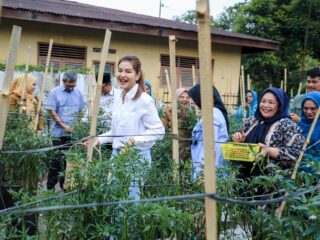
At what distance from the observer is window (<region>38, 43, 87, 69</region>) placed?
35.6ft

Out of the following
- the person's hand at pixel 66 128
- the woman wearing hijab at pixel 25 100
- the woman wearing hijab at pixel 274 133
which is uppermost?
the woman wearing hijab at pixel 25 100

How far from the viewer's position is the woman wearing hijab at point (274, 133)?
3.30 meters

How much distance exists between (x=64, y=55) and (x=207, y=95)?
988 centimetres

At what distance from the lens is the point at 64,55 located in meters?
11.2

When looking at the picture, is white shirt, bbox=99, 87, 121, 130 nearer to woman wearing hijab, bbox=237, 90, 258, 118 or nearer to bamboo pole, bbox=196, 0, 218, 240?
woman wearing hijab, bbox=237, 90, 258, 118

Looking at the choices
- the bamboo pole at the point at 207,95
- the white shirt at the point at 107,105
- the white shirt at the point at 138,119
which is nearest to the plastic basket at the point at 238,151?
the white shirt at the point at 138,119

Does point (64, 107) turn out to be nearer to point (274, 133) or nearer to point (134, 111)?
point (134, 111)

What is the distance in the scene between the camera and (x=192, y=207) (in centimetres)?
271

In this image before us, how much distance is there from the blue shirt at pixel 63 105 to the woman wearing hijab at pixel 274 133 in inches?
111

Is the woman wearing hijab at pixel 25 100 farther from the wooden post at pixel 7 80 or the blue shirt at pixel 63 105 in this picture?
the wooden post at pixel 7 80

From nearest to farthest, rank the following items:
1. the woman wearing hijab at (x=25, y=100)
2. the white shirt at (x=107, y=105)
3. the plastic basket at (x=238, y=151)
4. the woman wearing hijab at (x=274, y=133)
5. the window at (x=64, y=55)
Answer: the plastic basket at (x=238, y=151), the woman wearing hijab at (x=274, y=133), the woman wearing hijab at (x=25, y=100), the white shirt at (x=107, y=105), the window at (x=64, y=55)

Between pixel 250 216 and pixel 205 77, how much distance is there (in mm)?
1331

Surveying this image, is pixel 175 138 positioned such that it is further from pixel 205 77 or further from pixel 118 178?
pixel 205 77

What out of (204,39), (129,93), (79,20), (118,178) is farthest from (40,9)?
(204,39)
